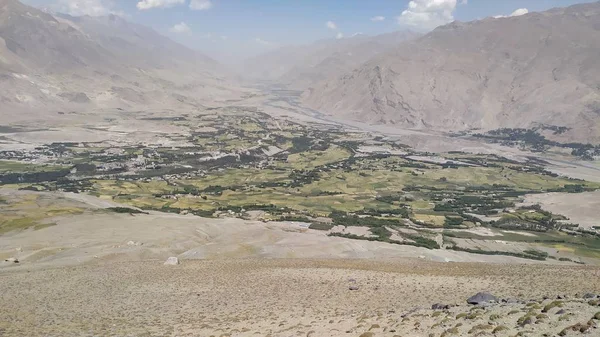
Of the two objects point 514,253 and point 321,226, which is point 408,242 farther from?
point 321,226

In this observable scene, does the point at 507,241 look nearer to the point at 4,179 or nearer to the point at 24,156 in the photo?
the point at 4,179

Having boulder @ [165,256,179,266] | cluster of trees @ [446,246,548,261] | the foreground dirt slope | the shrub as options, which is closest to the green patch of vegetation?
cluster of trees @ [446,246,548,261]

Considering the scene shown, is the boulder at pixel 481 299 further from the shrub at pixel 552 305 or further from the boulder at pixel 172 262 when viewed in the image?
the boulder at pixel 172 262

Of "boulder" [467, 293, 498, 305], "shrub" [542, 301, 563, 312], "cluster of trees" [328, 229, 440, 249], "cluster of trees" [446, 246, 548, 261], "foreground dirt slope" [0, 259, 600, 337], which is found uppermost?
"shrub" [542, 301, 563, 312]

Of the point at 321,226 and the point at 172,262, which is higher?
the point at 172,262

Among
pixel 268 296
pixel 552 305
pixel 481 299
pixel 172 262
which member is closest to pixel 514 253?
pixel 481 299

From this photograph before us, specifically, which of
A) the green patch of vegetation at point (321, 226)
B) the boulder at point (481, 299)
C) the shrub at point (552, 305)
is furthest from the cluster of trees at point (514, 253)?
the shrub at point (552, 305)

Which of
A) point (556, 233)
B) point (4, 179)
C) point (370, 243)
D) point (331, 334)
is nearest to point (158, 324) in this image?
point (331, 334)

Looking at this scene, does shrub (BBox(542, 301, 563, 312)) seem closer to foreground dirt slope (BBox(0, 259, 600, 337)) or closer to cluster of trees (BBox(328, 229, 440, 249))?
foreground dirt slope (BBox(0, 259, 600, 337))
